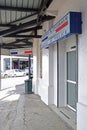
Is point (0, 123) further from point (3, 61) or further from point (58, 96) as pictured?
point (3, 61)

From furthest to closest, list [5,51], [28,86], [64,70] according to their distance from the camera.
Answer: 1. [5,51]
2. [28,86]
3. [64,70]

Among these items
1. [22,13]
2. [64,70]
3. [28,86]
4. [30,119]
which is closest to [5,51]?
[28,86]

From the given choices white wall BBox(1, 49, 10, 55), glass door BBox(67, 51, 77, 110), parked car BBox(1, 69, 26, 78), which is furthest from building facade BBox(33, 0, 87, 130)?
parked car BBox(1, 69, 26, 78)

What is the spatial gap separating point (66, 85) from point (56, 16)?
2566 millimetres

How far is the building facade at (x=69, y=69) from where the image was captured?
17.4ft

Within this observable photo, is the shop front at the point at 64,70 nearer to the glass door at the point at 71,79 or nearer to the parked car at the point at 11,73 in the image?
the glass door at the point at 71,79

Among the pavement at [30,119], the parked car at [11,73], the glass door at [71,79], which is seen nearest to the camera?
the pavement at [30,119]

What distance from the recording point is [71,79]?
7652 millimetres

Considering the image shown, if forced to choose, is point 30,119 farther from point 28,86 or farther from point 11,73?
point 11,73

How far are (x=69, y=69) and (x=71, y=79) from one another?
1.40 feet

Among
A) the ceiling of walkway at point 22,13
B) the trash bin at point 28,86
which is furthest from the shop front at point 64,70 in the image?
the trash bin at point 28,86

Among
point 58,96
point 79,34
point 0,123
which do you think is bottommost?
point 0,123

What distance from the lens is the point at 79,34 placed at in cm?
555

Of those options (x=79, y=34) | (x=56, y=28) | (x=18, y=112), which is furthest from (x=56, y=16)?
(x=18, y=112)
